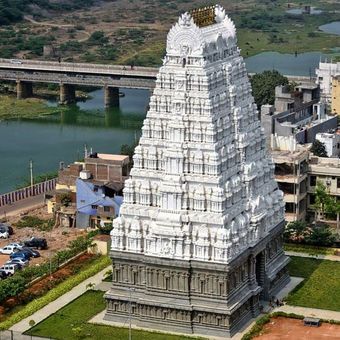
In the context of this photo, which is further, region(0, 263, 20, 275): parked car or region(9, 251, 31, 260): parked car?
region(9, 251, 31, 260): parked car

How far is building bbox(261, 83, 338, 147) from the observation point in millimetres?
100750

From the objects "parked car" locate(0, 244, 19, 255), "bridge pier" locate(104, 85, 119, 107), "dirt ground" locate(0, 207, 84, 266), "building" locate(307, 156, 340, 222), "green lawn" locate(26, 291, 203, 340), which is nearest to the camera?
"green lawn" locate(26, 291, 203, 340)

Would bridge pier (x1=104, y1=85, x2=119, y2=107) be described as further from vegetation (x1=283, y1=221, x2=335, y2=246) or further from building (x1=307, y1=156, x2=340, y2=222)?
vegetation (x1=283, y1=221, x2=335, y2=246)

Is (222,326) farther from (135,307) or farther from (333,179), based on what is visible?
(333,179)

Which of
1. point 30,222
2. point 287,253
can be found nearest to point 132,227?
point 287,253

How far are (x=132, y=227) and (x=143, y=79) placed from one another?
85.0 meters

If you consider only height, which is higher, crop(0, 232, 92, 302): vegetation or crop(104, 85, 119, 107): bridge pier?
crop(0, 232, 92, 302): vegetation

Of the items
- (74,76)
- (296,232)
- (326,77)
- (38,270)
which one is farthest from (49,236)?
(74,76)

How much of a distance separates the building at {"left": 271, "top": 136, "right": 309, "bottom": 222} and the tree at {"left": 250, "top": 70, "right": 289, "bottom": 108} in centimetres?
3766

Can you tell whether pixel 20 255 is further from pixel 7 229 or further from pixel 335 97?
pixel 335 97

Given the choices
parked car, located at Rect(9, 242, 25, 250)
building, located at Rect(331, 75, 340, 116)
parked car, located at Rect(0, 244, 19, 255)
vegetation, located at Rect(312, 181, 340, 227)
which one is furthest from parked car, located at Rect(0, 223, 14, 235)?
building, located at Rect(331, 75, 340, 116)

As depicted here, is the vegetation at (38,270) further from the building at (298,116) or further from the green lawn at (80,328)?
the building at (298,116)

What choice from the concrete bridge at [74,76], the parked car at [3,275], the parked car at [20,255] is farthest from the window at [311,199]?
the concrete bridge at [74,76]

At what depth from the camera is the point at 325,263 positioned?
A: 80938mm
